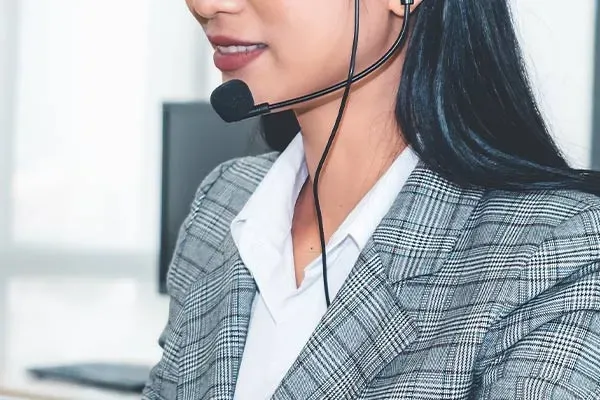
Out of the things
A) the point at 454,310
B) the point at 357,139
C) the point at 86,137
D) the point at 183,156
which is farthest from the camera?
the point at 86,137

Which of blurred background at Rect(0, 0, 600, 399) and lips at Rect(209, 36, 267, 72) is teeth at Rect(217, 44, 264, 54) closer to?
lips at Rect(209, 36, 267, 72)

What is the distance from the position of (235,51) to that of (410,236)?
236 millimetres

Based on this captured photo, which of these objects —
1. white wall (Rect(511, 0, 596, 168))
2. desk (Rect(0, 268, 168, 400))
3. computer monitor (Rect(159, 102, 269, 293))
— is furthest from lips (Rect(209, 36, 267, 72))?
white wall (Rect(511, 0, 596, 168))

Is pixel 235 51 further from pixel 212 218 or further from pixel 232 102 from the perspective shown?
pixel 212 218

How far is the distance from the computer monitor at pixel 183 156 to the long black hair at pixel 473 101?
2.61 feet

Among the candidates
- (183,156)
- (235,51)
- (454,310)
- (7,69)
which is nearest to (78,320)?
(7,69)

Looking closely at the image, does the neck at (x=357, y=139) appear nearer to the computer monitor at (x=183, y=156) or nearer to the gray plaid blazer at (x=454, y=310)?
the gray plaid blazer at (x=454, y=310)

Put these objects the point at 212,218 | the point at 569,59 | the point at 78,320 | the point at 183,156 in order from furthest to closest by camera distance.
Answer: the point at 78,320, the point at 569,59, the point at 183,156, the point at 212,218

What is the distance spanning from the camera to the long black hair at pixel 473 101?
97 centimetres

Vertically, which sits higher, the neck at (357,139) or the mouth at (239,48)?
the mouth at (239,48)

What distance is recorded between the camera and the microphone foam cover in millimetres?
986

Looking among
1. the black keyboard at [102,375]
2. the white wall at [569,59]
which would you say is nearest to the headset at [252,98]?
the black keyboard at [102,375]

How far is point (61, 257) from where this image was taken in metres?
3.29

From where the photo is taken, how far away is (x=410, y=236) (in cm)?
98
